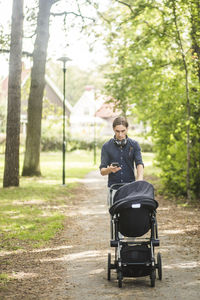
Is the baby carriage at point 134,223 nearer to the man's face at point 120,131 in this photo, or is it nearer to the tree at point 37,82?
the man's face at point 120,131

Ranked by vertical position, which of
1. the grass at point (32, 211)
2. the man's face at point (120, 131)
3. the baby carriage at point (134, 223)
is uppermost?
the man's face at point (120, 131)

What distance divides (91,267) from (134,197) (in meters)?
1.60

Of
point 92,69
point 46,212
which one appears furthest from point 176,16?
point 92,69

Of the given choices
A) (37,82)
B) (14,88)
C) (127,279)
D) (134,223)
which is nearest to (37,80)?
(37,82)

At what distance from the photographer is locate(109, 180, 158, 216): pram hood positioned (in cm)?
494

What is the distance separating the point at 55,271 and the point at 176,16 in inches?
293

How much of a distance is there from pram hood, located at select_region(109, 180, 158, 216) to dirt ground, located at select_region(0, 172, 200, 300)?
90 cm

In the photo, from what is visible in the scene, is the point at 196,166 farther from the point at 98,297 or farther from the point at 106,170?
the point at 98,297

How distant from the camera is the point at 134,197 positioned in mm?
4938

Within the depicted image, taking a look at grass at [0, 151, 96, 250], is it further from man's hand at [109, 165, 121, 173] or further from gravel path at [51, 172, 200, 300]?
man's hand at [109, 165, 121, 173]

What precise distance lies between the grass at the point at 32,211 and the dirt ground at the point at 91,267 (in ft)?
1.17

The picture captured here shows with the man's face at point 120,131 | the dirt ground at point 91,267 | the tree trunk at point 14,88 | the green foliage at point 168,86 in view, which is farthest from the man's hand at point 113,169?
the tree trunk at point 14,88

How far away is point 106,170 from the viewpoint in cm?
551

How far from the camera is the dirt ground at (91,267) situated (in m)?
4.98
